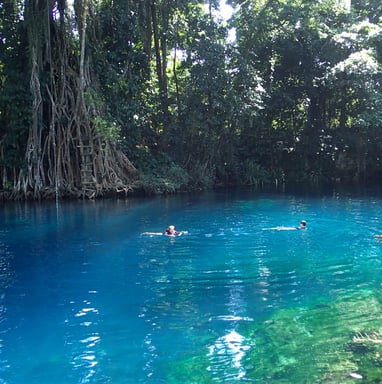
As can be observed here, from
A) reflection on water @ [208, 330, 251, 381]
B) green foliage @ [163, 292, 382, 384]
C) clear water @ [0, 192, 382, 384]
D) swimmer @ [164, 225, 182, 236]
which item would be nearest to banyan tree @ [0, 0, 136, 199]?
clear water @ [0, 192, 382, 384]

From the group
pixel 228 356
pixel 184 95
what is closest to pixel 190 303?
pixel 228 356

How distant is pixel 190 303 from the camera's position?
727 centimetres

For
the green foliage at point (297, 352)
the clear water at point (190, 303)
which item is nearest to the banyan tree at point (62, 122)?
the clear water at point (190, 303)

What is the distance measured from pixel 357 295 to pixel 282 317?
170cm

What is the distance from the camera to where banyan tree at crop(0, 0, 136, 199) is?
2027cm

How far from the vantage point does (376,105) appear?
24906mm

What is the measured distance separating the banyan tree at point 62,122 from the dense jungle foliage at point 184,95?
6 cm

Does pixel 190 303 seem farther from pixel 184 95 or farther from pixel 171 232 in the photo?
pixel 184 95

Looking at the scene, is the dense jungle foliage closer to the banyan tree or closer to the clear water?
the banyan tree

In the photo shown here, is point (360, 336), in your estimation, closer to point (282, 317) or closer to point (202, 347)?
point (282, 317)

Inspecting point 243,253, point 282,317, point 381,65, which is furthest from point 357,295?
point 381,65

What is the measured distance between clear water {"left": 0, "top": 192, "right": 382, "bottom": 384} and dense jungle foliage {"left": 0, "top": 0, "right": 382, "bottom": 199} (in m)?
7.15

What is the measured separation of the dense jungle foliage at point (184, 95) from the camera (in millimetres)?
20672

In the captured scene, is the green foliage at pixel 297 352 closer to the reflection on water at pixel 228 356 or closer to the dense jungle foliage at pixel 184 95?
the reflection on water at pixel 228 356
